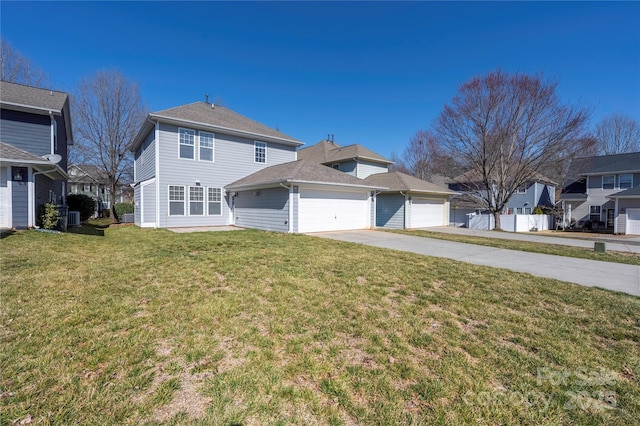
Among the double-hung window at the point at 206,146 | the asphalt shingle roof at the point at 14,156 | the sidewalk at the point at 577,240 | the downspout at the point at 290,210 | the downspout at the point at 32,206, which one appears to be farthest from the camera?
the double-hung window at the point at 206,146

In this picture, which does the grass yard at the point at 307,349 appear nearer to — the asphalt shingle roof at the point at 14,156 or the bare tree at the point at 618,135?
the asphalt shingle roof at the point at 14,156

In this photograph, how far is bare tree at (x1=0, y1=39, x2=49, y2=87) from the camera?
19.4 m

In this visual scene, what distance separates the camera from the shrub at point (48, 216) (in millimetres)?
10211

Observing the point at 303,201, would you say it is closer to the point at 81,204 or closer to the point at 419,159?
the point at 81,204

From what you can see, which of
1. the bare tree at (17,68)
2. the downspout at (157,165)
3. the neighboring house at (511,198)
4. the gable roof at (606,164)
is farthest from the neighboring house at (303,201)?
the gable roof at (606,164)

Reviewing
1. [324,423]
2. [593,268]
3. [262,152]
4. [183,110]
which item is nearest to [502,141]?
[593,268]

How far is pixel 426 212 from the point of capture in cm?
1917

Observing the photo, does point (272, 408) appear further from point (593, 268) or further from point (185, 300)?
point (593, 268)

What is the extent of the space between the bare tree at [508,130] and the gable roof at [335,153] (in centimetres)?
512

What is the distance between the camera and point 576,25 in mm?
10367

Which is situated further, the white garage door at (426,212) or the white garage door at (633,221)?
the white garage door at (633,221)

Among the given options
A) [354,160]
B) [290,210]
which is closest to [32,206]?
[290,210]

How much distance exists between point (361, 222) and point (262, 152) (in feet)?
25.4

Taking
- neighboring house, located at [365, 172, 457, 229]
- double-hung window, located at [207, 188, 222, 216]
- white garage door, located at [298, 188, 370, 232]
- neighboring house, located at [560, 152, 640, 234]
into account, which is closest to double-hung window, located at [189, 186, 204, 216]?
double-hung window, located at [207, 188, 222, 216]
